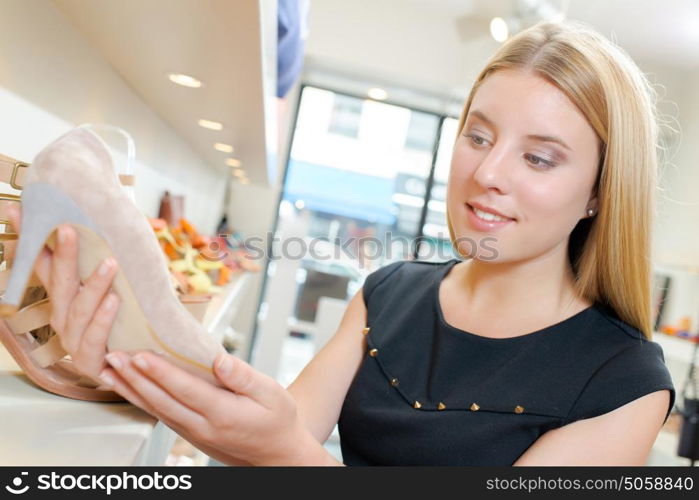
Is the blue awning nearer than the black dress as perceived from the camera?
No

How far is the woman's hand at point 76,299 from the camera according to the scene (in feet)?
1.47

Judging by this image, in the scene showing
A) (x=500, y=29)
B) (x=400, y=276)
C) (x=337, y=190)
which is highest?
(x=500, y=29)

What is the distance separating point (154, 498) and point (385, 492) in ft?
0.64

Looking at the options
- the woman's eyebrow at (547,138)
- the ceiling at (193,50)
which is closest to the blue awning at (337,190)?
the ceiling at (193,50)

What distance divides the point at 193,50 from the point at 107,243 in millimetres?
585

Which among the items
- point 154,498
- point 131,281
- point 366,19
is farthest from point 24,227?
point 366,19

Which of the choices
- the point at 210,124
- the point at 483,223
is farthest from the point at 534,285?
the point at 210,124

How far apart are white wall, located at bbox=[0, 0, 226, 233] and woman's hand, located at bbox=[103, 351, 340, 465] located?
0.49 m

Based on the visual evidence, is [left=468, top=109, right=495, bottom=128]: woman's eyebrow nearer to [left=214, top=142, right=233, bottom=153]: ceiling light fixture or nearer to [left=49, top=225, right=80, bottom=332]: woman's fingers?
[left=49, top=225, right=80, bottom=332]: woman's fingers

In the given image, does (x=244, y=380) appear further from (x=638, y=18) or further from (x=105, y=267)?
(x=638, y=18)

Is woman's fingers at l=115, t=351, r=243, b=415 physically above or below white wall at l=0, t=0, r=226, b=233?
below

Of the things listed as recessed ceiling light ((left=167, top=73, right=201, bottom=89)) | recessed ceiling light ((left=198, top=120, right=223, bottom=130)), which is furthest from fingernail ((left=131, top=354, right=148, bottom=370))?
recessed ceiling light ((left=198, top=120, right=223, bottom=130))

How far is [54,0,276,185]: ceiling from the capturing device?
0.79 meters

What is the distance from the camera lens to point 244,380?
0.47 m
